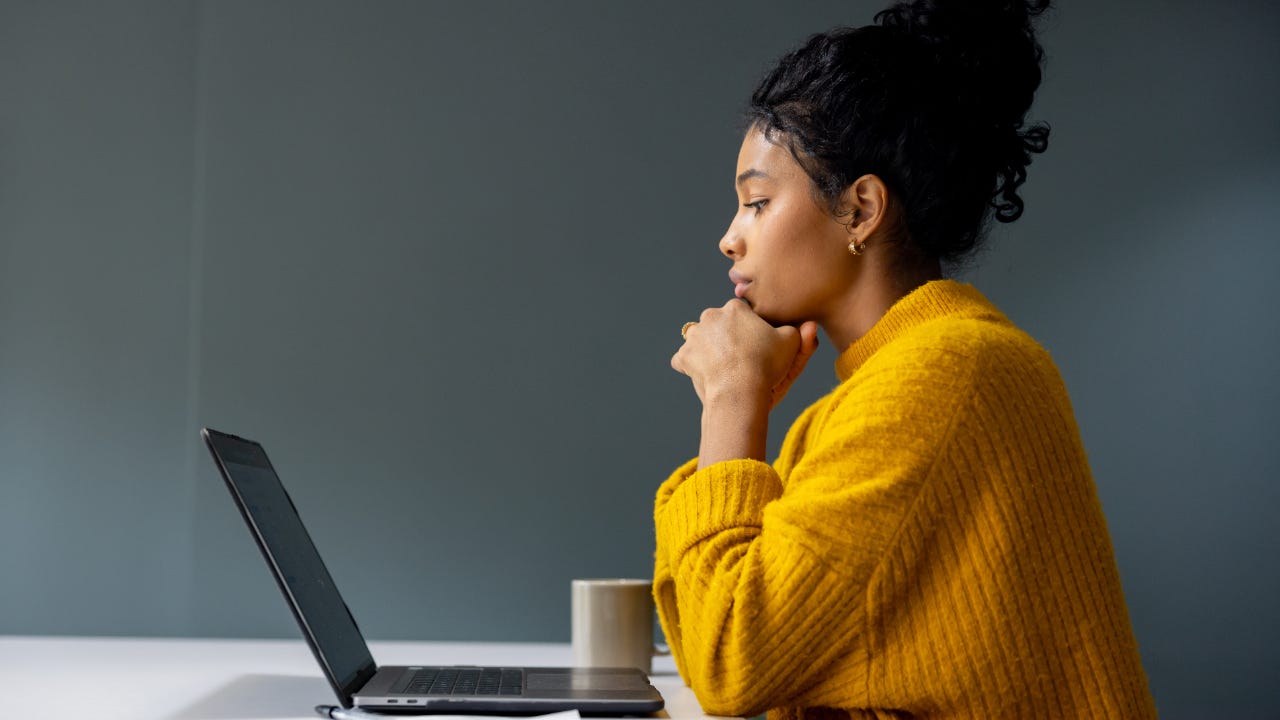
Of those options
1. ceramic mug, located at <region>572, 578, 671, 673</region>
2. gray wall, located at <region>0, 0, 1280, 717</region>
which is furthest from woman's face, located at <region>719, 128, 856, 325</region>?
gray wall, located at <region>0, 0, 1280, 717</region>

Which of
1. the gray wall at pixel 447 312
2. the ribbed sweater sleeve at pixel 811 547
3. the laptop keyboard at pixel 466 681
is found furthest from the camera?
the gray wall at pixel 447 312

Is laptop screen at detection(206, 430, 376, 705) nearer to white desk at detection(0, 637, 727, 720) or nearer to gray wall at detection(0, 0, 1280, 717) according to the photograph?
white desk at detection(0, 637, 727, 720)

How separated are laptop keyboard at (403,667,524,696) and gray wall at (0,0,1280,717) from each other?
51.1 inches

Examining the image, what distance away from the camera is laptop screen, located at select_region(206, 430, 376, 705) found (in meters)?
0.85

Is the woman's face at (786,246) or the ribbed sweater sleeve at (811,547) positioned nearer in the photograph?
the ribbed sweater sleeve at (811,547)

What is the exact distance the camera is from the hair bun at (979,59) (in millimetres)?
1014

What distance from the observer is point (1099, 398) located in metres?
2.49

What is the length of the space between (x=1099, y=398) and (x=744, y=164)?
5.65 feet

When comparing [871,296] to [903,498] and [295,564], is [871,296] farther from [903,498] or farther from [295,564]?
[295,564]

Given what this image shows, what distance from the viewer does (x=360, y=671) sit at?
1.01 m

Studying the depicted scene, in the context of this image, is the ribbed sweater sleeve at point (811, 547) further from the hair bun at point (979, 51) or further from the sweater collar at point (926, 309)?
the hair bun at point (979, 51)

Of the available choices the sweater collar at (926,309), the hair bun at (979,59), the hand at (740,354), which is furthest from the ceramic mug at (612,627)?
the hair bun at (979,59)

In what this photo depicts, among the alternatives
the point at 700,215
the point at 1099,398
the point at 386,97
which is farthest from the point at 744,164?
the point at 1099,398

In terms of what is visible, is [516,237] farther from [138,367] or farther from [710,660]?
[710,660]
